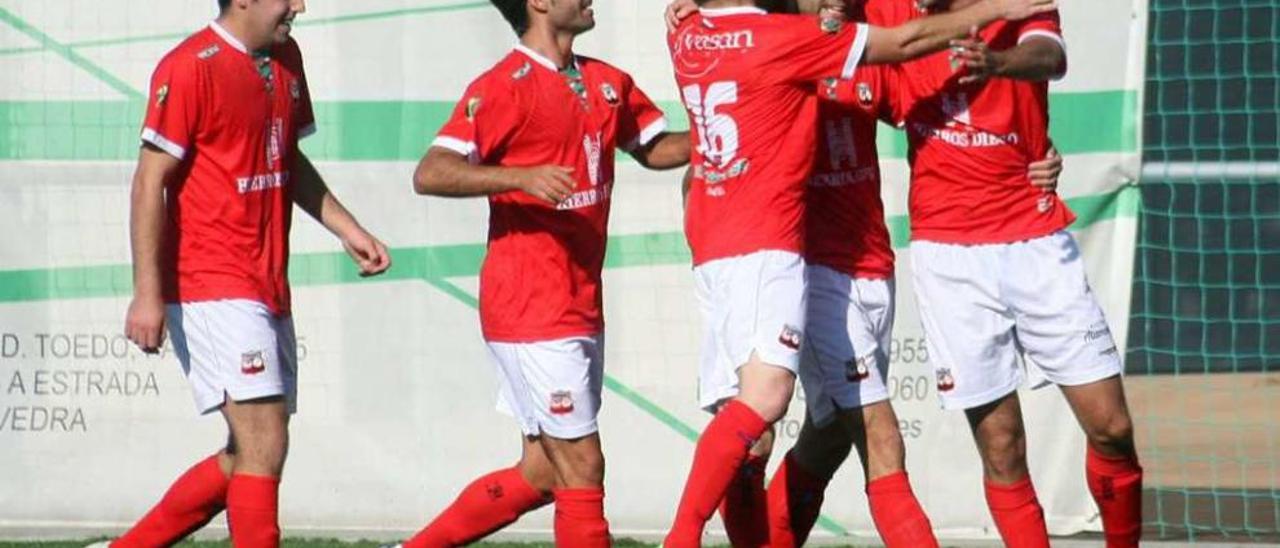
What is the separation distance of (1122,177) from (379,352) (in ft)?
9.52

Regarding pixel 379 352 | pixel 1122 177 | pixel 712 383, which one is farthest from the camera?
pixel 379 352

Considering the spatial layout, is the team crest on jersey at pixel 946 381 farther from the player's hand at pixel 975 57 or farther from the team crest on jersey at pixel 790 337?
the player's hand at pixel 975 57

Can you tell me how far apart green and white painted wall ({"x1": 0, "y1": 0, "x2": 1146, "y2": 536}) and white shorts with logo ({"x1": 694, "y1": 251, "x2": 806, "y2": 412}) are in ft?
8.35

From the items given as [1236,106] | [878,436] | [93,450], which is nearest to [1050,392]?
[1236,106]

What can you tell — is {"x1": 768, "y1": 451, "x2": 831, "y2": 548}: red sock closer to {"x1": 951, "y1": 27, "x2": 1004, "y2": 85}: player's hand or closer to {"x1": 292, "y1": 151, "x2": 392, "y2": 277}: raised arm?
{"x1": 292, "y1": 151, "x2": 392, "y2": 277}: raised arm

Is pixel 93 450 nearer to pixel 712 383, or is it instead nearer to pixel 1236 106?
pixel 712 383

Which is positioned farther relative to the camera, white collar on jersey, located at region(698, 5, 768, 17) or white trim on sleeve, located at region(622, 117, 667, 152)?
white trim on sleeve, located at region(622, 117, 667, 152)

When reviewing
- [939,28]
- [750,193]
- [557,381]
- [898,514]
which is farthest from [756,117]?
[898,514]

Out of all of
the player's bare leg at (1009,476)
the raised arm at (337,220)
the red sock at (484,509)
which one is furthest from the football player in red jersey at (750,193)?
the raised arm at (337,220)

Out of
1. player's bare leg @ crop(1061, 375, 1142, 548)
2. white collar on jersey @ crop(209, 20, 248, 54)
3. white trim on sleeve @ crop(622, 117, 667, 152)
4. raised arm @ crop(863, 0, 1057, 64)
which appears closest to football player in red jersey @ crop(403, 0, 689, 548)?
white trim on sleeve @ crop(622, 117, 667, 152)

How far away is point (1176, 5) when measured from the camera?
918cm

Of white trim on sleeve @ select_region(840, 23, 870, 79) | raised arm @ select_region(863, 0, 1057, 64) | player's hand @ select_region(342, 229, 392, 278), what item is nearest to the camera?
raised arm @ select_region(863, 0, 1057, 64)

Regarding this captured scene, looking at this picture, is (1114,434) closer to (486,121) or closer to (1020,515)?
(1020,515)

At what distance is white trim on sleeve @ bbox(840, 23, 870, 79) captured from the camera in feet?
20.7
